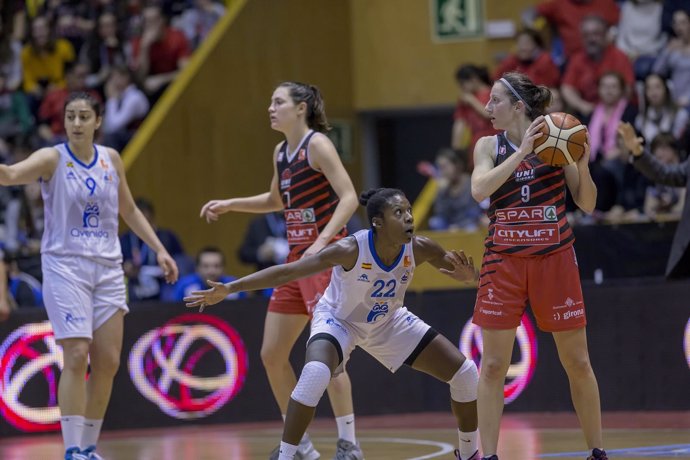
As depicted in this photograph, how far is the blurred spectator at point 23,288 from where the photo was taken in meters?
11.8

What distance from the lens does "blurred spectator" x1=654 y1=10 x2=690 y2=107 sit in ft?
40.6

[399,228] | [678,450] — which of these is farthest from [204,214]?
[678,450]

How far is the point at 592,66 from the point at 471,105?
1331mm

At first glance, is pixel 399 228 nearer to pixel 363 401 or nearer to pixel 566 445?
pixel 566 445

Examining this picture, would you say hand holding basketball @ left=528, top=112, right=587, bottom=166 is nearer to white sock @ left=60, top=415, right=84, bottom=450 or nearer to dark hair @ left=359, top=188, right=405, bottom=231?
dark hair @ left=359, top=188, right=405, bottom=231

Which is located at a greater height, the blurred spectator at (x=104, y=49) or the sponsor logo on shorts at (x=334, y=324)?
the blurred spectator at (x=104, y=49)

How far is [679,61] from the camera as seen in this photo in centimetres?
1245

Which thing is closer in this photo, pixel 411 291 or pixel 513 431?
pixel 513 431

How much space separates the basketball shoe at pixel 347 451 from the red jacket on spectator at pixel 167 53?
858 centimetres

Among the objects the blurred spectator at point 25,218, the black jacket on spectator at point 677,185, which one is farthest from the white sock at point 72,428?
the blurred spectator at point 25,218

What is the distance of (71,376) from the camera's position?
7.50 metres

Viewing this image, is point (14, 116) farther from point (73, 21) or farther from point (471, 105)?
point (471, 105)

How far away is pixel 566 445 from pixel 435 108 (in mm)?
8988

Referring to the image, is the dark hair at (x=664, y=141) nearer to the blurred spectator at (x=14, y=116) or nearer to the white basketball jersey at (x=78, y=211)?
the white basketball jersey at (x=78, y=211)
